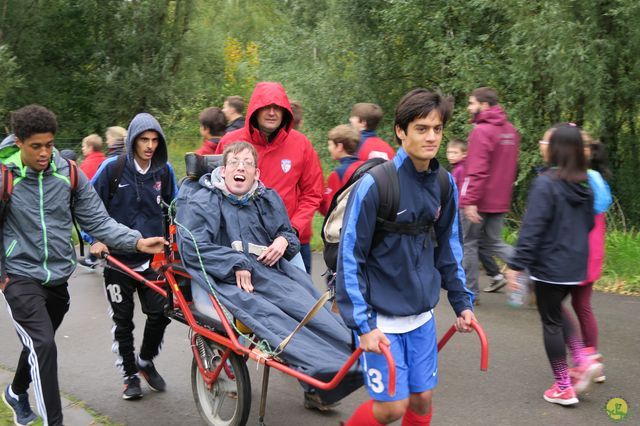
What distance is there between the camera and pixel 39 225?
440 cm

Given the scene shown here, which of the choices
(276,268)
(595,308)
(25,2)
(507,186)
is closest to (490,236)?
(507,186)

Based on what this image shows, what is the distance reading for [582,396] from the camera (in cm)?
→ 518

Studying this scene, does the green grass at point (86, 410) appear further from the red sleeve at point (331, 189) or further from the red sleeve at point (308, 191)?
the red sleeve at point (331, 189)

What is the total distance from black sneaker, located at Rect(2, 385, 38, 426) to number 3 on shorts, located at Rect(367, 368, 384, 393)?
254 centimetres

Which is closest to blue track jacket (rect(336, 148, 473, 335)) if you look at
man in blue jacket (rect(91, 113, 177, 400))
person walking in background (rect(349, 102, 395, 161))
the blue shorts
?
the blue shorts

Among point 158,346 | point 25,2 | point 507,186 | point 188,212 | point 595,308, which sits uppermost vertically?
point 25,2

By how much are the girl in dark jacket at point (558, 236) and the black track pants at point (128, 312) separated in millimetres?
2457

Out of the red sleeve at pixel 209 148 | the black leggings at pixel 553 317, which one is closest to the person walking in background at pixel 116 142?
the red sleeve at pixel 209 148

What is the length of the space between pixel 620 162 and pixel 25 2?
1736 cm

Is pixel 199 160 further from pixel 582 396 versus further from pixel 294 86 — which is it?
pixel 294 86

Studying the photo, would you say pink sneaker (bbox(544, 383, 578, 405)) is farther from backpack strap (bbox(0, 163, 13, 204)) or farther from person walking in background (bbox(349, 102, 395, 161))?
backpack strap (bbox(0, 163, 13, 204))

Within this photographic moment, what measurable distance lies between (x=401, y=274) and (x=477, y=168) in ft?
13.5

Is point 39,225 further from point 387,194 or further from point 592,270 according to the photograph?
point 592,270

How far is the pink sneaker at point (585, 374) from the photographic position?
5094 mm
